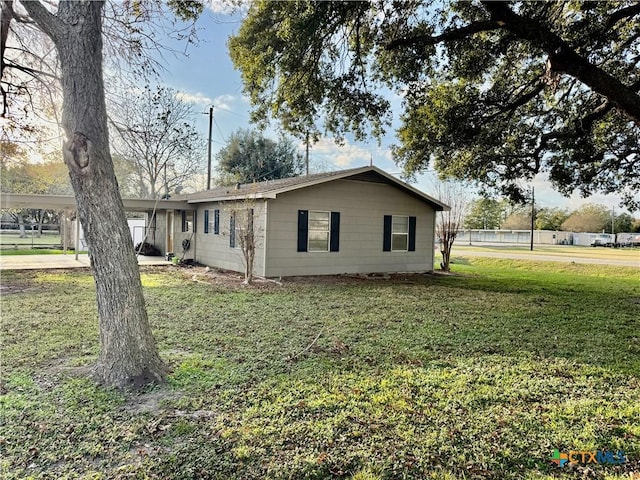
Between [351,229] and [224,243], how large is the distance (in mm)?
3958

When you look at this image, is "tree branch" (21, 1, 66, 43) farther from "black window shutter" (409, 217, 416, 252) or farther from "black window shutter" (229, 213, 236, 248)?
"black window shutter" (409, 217, 416, 252)

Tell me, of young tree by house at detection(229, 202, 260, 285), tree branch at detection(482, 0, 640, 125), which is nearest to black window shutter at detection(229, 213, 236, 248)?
young tree by house at detection(229, 202, 260, 285)

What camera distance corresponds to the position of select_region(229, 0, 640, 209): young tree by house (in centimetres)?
669

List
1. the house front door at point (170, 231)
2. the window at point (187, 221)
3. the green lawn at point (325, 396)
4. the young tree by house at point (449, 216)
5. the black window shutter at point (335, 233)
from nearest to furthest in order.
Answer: the green lawn at point (325, 396) < the black window shutter at point (335, 233) < the young tree by house at point (449, 216) < the window at point (187, 221) < the house front door at point (170, 231)

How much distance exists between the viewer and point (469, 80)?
9000mm

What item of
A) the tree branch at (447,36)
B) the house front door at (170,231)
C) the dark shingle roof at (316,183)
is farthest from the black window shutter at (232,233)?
the tree branch at (447,36)

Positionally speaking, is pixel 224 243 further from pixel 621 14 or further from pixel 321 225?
pixel 621 14

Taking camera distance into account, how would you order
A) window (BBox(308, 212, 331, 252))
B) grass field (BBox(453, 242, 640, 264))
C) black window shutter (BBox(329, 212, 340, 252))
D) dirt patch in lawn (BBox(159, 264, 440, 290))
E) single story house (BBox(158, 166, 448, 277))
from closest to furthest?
dirt patch in lawn (BBox(159, 264, 440, 290)) < single story house (BBox(158, 166, 448, 277)) < window (BBox(308, 212, 331, 252)) < black window shutter (BBox(329, 212, 340, 252)) < grass field (BBox(453, 242, 640, 264))

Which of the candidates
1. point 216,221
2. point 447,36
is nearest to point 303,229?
point 216,221

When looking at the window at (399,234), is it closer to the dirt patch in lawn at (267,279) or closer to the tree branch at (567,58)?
the dirt patch in lawn at (267,279)

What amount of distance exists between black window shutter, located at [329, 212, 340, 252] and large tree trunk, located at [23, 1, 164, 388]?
318 inches

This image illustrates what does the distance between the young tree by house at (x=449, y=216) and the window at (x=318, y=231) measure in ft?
15.4

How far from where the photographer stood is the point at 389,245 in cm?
1253

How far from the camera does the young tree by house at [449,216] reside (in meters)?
14.0
